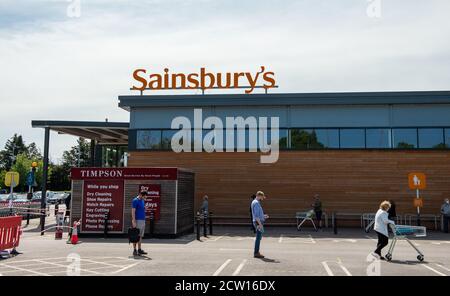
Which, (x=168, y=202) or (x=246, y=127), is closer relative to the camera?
(x=168, y=202)

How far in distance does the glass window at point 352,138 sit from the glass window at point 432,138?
9.99 ft

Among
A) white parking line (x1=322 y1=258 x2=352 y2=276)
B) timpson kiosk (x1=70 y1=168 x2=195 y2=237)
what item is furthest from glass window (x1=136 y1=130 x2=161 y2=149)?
white parking line (x1=322 y1=258 x2=352 y2=276)

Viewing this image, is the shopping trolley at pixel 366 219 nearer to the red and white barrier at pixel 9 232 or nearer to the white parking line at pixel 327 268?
the white parking line at pixel 327 268

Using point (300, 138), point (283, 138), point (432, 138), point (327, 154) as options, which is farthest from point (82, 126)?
point (432, 138)

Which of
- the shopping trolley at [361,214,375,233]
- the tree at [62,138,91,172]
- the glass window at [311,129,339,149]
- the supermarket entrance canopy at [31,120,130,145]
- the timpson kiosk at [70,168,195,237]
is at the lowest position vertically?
the shopping trolley at [361,214,375,233]

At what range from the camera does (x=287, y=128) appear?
25.3 metres

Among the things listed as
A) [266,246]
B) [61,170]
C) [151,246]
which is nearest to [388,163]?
[266,246]

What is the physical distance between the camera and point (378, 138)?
81.1 feet

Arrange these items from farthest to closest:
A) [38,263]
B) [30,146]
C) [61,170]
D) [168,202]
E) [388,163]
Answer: [30,146] < [61,170] < [388,163] < [168,202] < [38,263]

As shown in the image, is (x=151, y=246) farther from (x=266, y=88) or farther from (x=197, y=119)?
(x=266, y=88)

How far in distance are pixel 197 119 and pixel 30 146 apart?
12563cm

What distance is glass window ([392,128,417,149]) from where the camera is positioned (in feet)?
80.3

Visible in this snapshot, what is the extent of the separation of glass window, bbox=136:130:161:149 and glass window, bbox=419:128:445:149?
46.9ft

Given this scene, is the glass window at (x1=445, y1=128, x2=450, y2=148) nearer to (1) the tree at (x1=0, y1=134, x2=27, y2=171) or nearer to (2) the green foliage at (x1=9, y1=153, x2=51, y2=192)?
(2) the green foliage at (x1=9, y1=153, x2=51, y2=192)
